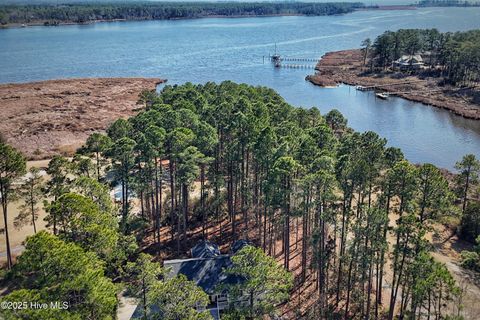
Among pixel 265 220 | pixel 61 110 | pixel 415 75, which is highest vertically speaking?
pixel 415 75

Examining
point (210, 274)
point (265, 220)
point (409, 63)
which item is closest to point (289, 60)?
point (409, 63)

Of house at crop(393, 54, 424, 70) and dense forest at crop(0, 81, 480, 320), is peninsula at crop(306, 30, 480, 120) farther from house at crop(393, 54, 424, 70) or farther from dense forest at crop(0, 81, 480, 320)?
dense forest at crop(0, 81, 480, 320)

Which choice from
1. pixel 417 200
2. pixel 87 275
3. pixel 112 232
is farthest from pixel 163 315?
pixel 417 200

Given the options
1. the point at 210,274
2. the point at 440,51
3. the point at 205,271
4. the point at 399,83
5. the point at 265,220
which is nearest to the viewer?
the point at 210,274

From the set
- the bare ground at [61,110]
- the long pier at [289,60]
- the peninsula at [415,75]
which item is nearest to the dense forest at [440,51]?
the peninsula at [415,75]

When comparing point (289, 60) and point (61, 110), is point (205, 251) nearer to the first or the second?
point (61, 110)

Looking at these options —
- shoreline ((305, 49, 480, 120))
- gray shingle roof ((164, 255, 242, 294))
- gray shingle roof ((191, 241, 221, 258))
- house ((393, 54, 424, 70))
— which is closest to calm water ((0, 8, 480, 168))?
shoreline ((305, 49, 480, 120))
